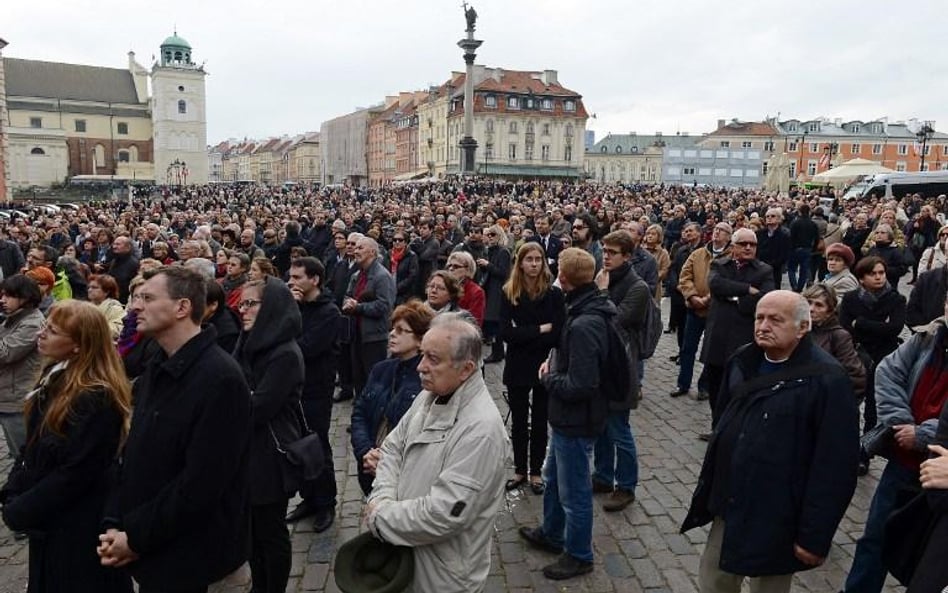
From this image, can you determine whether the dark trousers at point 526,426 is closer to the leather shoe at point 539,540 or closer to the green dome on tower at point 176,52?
the leather shoe at point 539,540

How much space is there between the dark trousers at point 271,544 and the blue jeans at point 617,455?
2.36 metres

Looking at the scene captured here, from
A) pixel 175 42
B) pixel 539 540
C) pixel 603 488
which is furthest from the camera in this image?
pixel 175 42

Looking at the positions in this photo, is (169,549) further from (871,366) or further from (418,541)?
(871,366)

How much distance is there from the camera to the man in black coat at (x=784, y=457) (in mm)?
2959

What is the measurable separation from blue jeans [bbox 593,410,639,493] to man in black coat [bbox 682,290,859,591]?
5.99 ft

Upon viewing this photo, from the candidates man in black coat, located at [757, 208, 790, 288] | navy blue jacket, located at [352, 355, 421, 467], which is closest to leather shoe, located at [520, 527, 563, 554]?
navy blue jacket, located at [352, 355, 421, 467]

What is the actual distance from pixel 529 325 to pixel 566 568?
1728 millimetres

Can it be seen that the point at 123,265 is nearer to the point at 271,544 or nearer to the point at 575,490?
the point at 271,544

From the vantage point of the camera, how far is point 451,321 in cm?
299

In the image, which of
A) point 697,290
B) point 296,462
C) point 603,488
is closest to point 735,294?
point 697,290

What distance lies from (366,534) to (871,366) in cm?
459

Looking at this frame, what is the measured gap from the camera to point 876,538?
373 cm

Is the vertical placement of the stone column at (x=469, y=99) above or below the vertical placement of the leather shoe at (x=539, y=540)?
above

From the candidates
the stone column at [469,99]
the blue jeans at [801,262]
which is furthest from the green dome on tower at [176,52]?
the blue jeans at [801,262]
